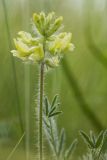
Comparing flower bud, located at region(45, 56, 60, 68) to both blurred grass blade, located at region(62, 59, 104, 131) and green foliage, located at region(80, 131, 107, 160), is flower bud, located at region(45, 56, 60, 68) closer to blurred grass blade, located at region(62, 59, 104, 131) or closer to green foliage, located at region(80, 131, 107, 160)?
green foliage, located at region(80, 131, 107, 160)

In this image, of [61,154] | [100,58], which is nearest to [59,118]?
[100,58]

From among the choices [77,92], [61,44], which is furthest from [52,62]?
[77,92]

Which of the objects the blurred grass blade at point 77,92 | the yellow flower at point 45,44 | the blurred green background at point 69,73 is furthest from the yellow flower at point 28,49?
the blurred grass blade at point 77,92

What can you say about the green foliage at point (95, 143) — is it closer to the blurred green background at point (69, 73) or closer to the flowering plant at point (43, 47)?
the flowering plant at point (43, 47)

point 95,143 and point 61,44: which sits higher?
point 61,44

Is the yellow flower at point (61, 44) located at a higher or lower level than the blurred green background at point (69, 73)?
lower

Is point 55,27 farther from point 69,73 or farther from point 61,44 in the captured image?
point 69,73

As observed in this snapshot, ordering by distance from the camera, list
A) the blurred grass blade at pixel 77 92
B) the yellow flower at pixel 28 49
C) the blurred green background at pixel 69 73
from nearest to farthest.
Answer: the yellow flower at pixel 28 49 < the blurred green background at pixel 69 73 < the blurred grass blade at pixel 77 92

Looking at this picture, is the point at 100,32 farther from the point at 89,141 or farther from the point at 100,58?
the point at 89,141
